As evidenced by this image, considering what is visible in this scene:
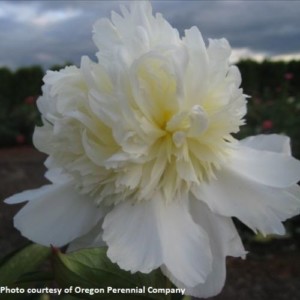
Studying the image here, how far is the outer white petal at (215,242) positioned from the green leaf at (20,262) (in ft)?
1.04

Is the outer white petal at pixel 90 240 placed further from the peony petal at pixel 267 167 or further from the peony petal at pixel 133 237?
the peony petal at pixel 267 167

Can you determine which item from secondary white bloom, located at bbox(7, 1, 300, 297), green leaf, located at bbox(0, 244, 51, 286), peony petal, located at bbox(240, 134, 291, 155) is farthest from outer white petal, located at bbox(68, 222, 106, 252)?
peony petal, located at bbox(240, 134, 291, 155)

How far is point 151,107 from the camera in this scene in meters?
0.73

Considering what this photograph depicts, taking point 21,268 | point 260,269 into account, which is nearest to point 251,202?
point 21,268

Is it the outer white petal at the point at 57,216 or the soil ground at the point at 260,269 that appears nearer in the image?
the outer white petal at the point at 57,216

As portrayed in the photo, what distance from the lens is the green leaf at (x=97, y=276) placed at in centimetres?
71

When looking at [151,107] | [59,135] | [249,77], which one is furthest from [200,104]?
[249,77]

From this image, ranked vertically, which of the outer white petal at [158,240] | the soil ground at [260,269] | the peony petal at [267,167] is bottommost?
the soil ground at [260,269]

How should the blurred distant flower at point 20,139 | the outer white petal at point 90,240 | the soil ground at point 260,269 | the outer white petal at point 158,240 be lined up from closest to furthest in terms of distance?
the outer white petal at point 158,240 < the outer white petal at point 90,240 < the soil ground at point 260,269 < the blurred distant flower at point 20,139

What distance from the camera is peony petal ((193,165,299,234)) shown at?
75cm

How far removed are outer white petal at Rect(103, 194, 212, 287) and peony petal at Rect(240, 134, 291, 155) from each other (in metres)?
0.19

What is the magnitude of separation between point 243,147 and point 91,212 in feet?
0.80

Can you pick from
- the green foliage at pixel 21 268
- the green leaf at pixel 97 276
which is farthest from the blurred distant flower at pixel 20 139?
the green leaf at pixel 97 276

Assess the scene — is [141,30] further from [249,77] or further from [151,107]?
[249,77]
